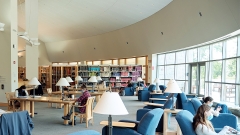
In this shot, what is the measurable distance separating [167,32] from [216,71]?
3.30 m

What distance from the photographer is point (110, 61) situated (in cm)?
2067

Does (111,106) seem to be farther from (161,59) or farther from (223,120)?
(161,59)

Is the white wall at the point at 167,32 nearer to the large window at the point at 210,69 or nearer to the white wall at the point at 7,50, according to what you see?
the large window at the point at 210,69

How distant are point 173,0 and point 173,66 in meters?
5.29

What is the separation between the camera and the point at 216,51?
1035 cm

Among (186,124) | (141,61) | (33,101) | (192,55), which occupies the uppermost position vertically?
(192,55)

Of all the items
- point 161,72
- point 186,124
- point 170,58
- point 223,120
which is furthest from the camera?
point 161,72

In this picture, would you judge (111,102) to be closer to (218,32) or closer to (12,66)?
(218,32)

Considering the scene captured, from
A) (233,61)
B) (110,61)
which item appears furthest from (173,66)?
(110,61)

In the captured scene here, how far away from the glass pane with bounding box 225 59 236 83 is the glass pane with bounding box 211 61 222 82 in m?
0.57

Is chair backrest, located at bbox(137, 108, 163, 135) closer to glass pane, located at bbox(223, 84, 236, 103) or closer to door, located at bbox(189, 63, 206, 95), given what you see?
glass pane, located at bbox(223, 84, 236, 103)

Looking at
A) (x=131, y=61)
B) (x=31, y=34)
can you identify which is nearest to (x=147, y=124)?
(x=31, y=34)

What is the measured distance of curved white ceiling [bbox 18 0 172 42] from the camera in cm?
1236

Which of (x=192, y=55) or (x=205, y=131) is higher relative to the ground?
(x=192, y=55)
